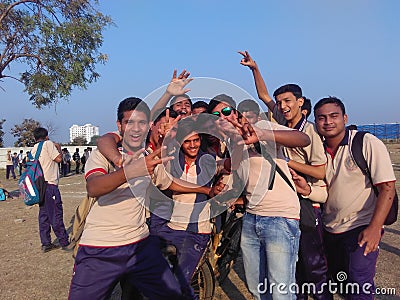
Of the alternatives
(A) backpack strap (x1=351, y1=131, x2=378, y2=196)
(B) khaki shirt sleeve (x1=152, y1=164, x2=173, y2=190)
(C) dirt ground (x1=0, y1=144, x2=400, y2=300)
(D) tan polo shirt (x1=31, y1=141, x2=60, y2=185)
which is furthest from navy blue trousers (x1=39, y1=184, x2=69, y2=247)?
(A) backpack strap (x1=351, y1=131, x2=378, y2=196)

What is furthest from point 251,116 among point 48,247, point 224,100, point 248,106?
point 48,247

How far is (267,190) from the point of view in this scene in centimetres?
285

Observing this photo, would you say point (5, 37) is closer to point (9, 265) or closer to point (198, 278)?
point (9, 265)

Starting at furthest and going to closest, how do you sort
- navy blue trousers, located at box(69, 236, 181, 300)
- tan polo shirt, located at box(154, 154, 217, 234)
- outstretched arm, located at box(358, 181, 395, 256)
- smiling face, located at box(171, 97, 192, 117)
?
smiling face, located at box(171, 97, 192, 117) < tan polo shirt, located at box(154, 154, 217, 234) < outstretched arm, located at box(358, 181, 395, 256) < navy blue trousers, located at box(69, 236, 181, 300)

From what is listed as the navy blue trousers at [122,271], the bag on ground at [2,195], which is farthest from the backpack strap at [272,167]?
the bag on ground at [2,195]

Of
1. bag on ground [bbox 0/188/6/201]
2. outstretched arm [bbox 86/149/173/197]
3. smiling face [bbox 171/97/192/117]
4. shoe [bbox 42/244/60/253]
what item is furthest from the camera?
bag on ground [bbox 0/188/6/201]

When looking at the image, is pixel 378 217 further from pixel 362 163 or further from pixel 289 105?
pixel 289 105

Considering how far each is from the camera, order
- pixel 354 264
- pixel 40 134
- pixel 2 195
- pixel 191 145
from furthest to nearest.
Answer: pixel 2 195
pixel 40 134
pixel 191 145
pixel 354 264

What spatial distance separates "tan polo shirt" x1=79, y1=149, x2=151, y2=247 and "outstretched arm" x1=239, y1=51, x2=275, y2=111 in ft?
5.85

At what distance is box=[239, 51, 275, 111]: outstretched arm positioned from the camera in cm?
388

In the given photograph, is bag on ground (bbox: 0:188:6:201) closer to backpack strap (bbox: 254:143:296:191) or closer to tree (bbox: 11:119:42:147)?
backpack strap (bbox: 254:143:296:191)

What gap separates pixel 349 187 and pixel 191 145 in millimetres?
1294

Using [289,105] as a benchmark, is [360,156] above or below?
below

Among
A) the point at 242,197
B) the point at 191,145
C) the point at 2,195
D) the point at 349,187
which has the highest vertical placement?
the point at 191,145
